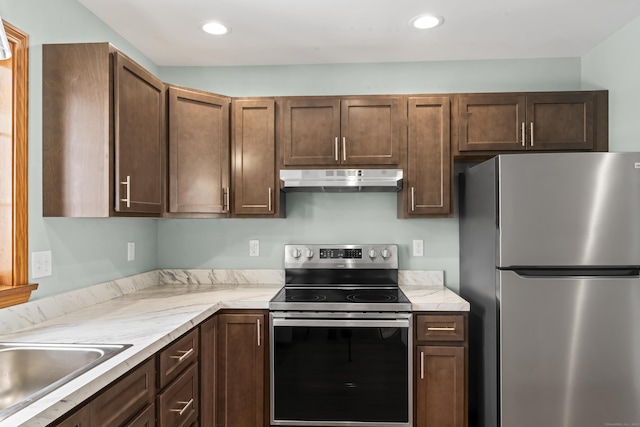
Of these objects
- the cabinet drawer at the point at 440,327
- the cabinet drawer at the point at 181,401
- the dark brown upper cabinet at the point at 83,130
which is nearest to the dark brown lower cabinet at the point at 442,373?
the cabinet drawer at the point at 440,327

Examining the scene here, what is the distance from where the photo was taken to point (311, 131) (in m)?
2.65

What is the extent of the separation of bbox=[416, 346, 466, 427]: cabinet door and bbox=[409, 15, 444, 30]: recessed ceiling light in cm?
184

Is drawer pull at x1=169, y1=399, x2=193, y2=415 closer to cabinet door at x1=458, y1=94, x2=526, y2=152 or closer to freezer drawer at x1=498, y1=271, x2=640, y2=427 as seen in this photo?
freezer drawer at x1=498, y1=271, x2=640, y2=427

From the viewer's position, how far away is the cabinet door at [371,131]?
2.62m

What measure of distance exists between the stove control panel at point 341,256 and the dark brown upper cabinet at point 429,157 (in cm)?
41

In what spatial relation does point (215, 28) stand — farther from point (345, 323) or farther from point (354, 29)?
point (345, 323)

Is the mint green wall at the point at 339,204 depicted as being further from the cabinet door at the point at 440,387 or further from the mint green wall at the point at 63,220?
the cabinet door at the point at 440,387

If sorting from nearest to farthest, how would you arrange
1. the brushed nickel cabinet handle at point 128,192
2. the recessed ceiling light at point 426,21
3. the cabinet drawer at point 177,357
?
1. the cabinet drawer at point 177,357
2. the brushed nickel cabinet handle at point 128,192
3. the recessed ceiling light at point 426,21

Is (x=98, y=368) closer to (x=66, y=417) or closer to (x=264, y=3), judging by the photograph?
(x=66, y=417)

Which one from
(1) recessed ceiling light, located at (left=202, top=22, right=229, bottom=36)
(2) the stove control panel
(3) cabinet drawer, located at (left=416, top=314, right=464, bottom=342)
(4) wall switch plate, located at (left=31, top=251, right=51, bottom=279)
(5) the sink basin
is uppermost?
(1) recessed ceiling light, located at (left=202, top=22, right=229, bottom=36)

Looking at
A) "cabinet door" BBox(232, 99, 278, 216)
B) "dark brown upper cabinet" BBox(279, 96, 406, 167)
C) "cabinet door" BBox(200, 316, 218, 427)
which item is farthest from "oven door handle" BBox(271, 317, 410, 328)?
"dark brown upper cabinet" BBox(279, 96, 406, 167)

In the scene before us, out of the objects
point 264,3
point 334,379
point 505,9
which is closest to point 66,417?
point 334,379

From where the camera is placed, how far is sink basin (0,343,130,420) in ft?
4.54

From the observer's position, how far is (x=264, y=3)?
2080mm
